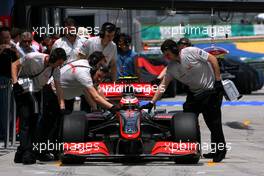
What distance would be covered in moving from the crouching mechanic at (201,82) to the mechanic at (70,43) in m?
2.64

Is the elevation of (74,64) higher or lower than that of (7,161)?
higher

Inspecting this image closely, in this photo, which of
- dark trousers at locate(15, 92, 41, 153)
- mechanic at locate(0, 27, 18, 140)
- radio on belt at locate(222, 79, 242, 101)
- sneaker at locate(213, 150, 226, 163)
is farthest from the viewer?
radio on belt at locate(222, 79, 242, 101)

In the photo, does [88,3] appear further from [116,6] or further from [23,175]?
[23,175]

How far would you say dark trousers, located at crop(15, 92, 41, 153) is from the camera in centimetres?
1236

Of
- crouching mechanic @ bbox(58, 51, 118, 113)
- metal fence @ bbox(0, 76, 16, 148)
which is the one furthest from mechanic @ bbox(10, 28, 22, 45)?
crouching mechanic @ bbox(58, 51, 118, 113)

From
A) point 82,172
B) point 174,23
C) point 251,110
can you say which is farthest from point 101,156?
point 174,23

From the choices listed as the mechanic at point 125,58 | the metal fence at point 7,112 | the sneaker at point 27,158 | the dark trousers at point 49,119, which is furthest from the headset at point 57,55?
the mechanic at point 125,58

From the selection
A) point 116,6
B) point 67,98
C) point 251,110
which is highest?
point 116,6

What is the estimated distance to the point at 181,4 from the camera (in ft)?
59.3

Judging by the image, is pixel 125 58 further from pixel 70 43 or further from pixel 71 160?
pixel 71 160

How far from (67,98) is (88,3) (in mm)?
5800

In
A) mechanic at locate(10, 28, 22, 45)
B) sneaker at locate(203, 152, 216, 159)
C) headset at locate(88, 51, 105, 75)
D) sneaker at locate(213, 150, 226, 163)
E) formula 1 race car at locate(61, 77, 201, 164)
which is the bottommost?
sneaker at locate(203, 152, 216, 159)

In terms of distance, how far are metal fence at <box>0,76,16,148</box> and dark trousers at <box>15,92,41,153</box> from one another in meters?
1.90

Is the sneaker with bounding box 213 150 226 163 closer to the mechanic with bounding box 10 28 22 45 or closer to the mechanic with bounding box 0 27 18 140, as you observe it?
the mechanic with bounding box 0 27 18 140
